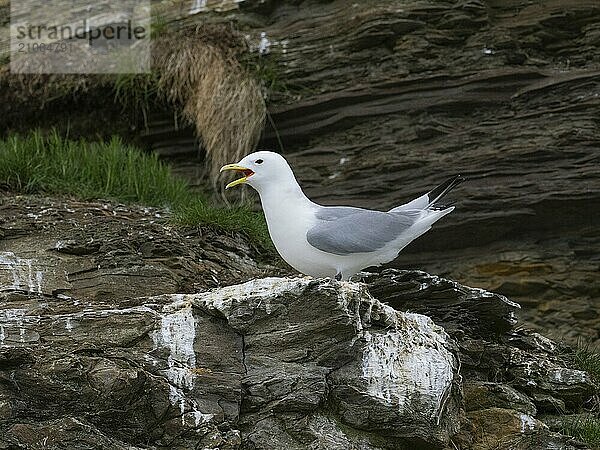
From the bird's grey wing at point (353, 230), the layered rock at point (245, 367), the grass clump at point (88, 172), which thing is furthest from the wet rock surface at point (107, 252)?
the bird's grey wing at point (353, 230)

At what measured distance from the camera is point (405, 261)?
25.8ft

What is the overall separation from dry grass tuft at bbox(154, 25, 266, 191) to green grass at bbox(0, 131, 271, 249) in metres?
0.64

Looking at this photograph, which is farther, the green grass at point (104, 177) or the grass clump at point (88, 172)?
the grass clump at point (88, 172)

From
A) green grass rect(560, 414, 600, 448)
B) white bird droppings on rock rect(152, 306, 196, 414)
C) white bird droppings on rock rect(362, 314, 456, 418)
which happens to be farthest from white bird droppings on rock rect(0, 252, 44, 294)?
green grass rect(560, 414, 600, 448)

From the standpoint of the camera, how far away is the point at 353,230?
5160 millimetres

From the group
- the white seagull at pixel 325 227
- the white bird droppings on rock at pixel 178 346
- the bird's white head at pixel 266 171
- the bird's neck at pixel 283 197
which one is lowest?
the white bird droppings on rock at pixel 178 346

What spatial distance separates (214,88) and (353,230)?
4.03m

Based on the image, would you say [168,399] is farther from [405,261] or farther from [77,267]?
[405,261]

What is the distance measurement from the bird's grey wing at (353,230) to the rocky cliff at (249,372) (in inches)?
11.3

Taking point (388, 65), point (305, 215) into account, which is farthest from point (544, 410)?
point (388, 65)

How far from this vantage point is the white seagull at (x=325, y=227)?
515cm

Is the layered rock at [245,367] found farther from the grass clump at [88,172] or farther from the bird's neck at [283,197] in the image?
the grass clump at [88,172]

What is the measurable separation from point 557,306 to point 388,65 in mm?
2551

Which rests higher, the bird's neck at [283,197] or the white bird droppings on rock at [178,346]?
the bird's neck at [283,197]
